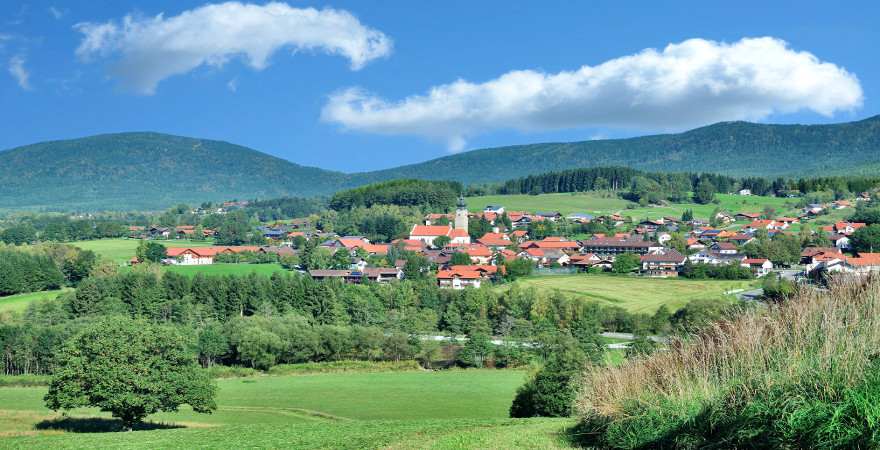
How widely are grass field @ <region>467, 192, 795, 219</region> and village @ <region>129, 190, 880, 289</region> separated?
6.21 m

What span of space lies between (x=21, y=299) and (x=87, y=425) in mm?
51762

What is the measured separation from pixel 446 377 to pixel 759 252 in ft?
165

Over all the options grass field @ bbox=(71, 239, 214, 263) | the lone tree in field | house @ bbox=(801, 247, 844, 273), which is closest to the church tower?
grass field @ bbox=(71, 239, 214, 263)

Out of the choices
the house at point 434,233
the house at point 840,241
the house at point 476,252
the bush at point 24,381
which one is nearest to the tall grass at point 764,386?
the bush at point 24,381

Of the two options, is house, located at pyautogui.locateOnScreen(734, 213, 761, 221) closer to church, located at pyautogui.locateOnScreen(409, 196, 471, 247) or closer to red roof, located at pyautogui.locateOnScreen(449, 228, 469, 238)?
church, located at pyautogui.locateOnScreen(409, 196, 471, 247)

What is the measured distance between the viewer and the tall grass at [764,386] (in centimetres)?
973

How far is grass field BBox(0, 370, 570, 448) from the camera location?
1686 centimetres

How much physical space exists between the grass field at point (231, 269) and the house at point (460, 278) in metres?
18.9

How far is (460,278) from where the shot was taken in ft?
274

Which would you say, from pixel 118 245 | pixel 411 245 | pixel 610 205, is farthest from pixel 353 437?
pixel 610 205

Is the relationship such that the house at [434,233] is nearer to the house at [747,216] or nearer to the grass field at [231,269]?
the grass field at [231,269]

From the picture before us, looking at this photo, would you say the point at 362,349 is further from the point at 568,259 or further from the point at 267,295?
the point at 568,259

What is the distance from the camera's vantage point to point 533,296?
65375 mm

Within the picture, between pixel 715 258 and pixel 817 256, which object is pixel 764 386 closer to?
pixel 817 256
